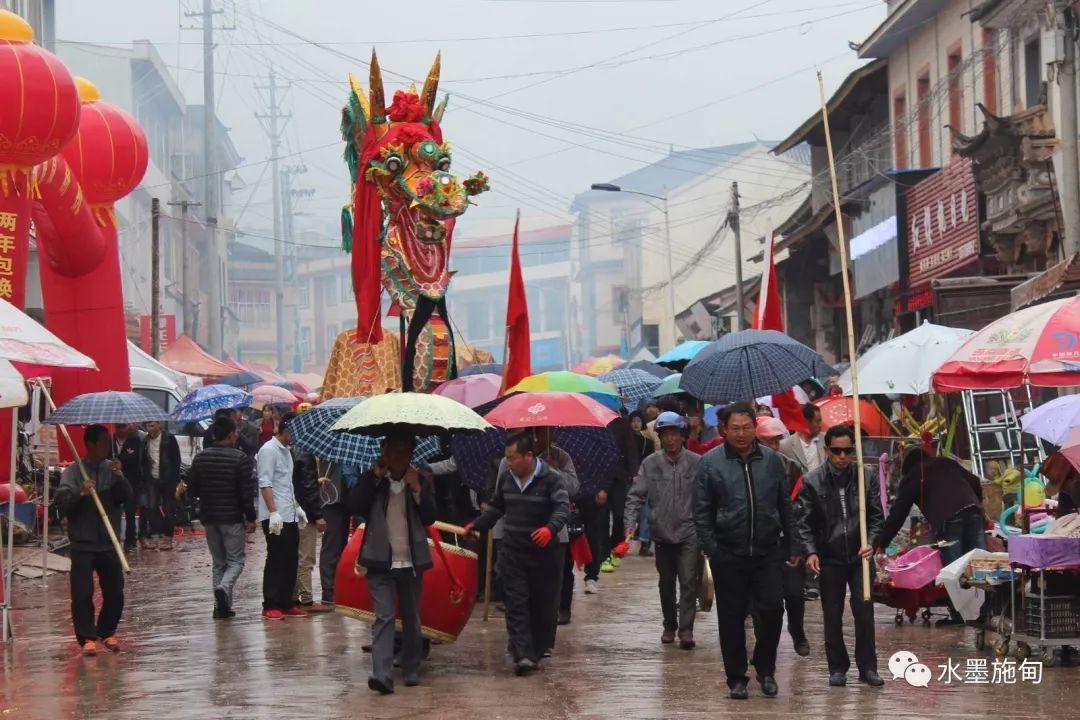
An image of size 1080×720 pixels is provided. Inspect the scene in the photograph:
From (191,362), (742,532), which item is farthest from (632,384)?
(191,362)

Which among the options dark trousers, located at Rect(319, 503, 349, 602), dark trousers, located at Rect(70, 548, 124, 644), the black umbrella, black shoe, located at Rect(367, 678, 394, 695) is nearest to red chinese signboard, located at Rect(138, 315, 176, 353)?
the black umbrella

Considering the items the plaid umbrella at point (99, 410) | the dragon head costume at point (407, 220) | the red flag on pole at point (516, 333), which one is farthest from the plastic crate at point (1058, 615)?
the plaid umbrella at point (99, 410)

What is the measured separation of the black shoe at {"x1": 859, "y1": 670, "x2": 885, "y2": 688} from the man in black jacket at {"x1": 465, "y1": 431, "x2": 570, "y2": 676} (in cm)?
212

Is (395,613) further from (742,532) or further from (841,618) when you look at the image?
(841,618)

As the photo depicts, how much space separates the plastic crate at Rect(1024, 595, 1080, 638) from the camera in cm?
1066

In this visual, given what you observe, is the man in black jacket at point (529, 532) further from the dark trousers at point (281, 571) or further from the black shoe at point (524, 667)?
the dark trousers at point (281, 571)

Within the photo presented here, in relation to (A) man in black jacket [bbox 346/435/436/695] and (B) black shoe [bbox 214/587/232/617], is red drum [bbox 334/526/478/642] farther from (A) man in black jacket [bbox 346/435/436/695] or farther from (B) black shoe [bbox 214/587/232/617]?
(B) black shoe [bbox 214/587/232/617]

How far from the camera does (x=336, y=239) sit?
115562mm

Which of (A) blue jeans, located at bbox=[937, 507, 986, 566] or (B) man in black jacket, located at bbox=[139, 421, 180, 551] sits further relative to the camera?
(B) man in black jacket, located at bbox=[139, 421, 180, 551]

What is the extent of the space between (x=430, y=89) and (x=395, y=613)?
667cm

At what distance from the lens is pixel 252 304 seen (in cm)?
9994

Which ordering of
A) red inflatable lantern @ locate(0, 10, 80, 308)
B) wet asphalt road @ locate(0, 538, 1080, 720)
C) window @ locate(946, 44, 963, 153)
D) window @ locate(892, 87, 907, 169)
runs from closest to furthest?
wet asphalt road @ locate(0, 538, 1080, 720), red inflatable lantern @ locate(0, 10, 80, 308), window @ locate(946, 44, 963, 153), window @ locate(892, 87, 907, 169)

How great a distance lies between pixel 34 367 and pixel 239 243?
8618cm

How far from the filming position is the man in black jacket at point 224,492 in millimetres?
14180
